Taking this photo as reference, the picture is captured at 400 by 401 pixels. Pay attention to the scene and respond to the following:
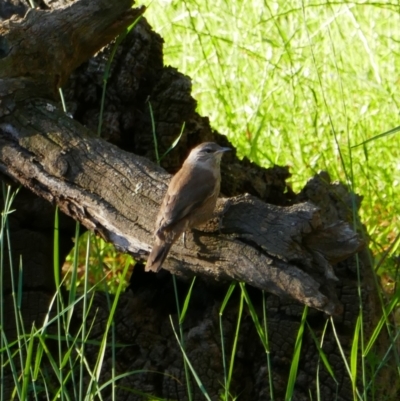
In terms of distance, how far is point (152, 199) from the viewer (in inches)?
114

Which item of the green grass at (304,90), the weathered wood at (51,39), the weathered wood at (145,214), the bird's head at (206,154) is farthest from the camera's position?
the green grass at (304,90)

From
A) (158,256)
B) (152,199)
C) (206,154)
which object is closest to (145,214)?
(152,199)

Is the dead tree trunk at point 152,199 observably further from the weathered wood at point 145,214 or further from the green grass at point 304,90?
the green grass at point 304,90

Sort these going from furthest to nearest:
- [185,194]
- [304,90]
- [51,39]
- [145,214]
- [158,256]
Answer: [304,90] → [51,39] → [185,194] → [145,214] → [158,256]

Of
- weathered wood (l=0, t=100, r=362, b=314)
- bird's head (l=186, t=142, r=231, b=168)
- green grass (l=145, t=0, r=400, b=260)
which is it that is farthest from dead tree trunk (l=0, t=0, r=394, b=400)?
green grass (l=145, t=0, r=400, b=260)

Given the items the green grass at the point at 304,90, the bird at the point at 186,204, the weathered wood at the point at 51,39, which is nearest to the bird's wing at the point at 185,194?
the bird at the point at 186,204

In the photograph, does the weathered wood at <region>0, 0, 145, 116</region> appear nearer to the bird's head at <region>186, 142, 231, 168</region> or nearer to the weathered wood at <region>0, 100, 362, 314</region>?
the weathered wood at <region>0, 100, 362, 314</region>

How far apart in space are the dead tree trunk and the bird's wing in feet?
0.18

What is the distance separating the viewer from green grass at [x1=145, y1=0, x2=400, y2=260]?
190 inches

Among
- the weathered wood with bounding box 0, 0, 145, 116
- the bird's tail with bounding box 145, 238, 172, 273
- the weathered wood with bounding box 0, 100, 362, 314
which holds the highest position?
the weathered wood with bounding box 0, 0, 145, 116

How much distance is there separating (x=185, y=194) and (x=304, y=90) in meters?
2.51

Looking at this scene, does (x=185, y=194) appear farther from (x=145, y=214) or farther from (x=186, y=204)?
(x=145, y=214)

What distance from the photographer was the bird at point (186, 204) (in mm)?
2756

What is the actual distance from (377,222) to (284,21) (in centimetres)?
189
